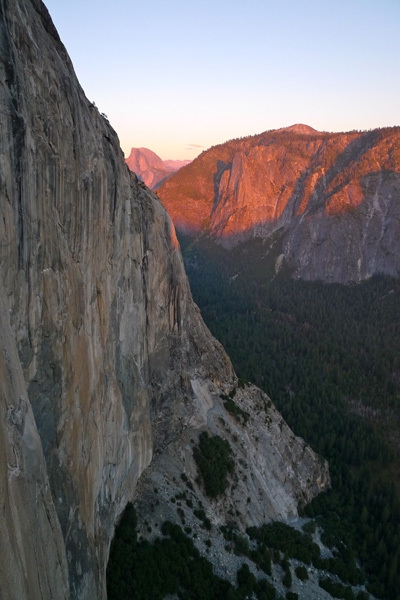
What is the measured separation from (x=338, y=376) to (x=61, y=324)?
8821cm

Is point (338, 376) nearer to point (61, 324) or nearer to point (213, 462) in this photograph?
point (213, 462)

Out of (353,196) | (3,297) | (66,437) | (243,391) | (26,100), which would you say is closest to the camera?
(3,297)

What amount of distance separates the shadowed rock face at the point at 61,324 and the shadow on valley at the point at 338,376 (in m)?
33.0

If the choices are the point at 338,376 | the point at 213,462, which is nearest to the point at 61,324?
the point at 213,462

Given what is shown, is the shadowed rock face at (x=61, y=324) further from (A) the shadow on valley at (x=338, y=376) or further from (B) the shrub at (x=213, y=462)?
(A) the shadow on valley at (x=338, y=376)

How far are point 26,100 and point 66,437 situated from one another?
13.5 m

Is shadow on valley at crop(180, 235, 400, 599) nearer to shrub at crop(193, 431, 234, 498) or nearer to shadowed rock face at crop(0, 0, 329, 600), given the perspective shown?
shrub at crop(193, 431, 234, 498)

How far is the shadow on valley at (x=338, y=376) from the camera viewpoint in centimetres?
5125

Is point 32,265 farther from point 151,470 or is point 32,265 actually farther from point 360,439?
point 360,439

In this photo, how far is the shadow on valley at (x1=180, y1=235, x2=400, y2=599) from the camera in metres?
51.2

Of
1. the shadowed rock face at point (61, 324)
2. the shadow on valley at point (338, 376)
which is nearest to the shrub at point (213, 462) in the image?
the shadowed rock face at point (61, 324)

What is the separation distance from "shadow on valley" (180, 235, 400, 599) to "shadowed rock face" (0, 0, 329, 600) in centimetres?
3299

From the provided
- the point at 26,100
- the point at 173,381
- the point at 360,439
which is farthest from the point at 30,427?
the point at 360,439

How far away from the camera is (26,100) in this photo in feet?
52.1
